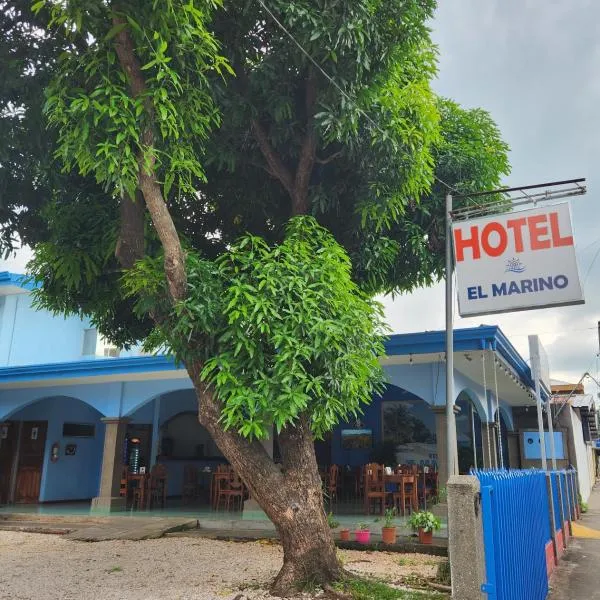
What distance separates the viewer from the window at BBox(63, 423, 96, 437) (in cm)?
1653

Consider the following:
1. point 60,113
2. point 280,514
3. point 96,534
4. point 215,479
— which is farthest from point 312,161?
point 215,479

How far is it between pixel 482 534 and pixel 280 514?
9.02 feet

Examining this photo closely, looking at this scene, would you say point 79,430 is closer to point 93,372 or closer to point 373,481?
point 93,372

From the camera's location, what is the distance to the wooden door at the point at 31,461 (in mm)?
15344

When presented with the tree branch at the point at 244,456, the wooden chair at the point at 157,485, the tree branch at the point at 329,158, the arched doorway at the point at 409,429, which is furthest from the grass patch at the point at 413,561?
the arched doorway at the point at 409,429

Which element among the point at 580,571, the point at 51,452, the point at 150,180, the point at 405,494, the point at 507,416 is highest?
the point at 150,180

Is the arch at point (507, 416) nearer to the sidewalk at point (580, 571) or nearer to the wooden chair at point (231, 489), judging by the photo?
the sidewalk at point (580, 571)

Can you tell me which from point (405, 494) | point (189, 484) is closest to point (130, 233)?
point (405, 494)

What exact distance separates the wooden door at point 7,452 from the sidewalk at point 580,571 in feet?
42.3

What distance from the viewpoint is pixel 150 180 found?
6117 mm

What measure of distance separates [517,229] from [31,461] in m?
13.9

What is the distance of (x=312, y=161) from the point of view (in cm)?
760

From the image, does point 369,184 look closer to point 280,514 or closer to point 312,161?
point 312,161

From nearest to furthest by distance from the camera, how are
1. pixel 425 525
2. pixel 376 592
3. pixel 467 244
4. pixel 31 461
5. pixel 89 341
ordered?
pixel 376 592 → pixel 467 244 → pixel 425 525 → pixel 31 461 → pixel 89 341
